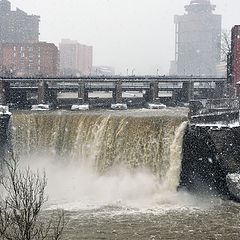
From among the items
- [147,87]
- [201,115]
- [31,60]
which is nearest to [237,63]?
[147,87]

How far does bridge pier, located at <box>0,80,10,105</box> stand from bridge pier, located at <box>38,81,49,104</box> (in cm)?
311

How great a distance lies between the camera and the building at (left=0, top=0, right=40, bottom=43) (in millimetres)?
122644

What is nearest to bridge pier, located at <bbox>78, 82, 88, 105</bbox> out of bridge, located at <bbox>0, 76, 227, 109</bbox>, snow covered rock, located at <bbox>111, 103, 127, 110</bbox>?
bridge, located at <bbox>0, 76, 227, 109</bbox>

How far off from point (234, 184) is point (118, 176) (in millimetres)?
6647

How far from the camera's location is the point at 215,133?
23.5 meters

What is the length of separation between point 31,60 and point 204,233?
76926 millimetres

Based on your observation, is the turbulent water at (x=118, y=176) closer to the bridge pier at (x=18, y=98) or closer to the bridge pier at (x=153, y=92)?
the bridge pier at (x=18, y=98)

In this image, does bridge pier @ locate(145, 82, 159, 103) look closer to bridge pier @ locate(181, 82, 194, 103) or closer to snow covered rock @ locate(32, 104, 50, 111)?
bridge pier @ locate(181, 82, 194, 103)

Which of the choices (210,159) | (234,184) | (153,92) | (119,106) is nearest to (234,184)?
(234,184)

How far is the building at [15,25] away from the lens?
12264cm

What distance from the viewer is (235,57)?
40188 mm

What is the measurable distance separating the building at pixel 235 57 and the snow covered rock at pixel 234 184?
18.2 meters

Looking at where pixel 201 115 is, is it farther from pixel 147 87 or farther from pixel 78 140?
pixel 147 87

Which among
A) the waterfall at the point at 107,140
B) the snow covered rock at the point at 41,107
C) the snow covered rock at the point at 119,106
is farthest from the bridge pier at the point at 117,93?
the waterfall at the point at 107,140
